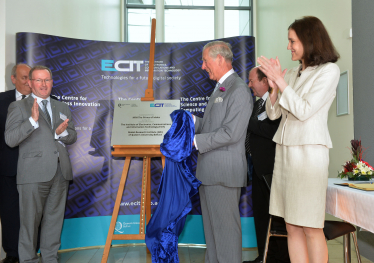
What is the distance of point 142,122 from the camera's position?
325cm

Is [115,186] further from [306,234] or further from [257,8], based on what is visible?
[257,8]

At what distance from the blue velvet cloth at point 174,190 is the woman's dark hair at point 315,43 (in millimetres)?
909

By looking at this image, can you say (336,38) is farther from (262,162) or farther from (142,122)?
(142,122)

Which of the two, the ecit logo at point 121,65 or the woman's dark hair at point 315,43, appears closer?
the woman's dark hair at point 315,43

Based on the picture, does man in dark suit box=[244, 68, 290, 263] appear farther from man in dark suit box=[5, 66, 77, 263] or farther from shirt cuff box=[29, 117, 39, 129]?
shirt cuff box=[29, 117, 39, 129]

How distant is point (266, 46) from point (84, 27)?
375 centimetres

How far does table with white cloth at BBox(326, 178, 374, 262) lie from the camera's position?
65.7 inches

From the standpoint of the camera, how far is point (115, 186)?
3770 millimetres

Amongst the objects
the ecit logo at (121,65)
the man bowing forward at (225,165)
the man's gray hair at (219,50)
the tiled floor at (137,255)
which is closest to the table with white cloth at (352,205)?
the man bowing forward at (225,165)

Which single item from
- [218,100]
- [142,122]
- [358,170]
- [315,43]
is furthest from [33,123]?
[358,170]

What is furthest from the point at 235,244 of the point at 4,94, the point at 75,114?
the point at 4,94

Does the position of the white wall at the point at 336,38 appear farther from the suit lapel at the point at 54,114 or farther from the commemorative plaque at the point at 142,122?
the suit lapel at the point at 54,114

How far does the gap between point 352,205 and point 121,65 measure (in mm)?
2925

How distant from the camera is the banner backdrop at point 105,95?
3643 mm
